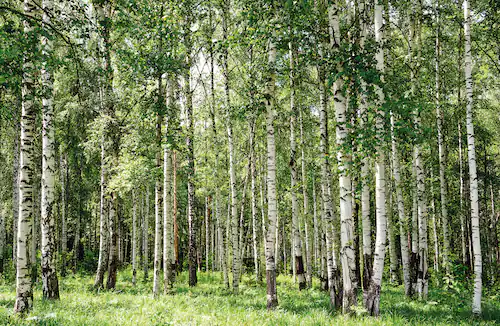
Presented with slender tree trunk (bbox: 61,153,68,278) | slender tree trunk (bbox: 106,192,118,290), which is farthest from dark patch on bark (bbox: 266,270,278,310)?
slender tree trunk (bbox: 61,153,68,278)

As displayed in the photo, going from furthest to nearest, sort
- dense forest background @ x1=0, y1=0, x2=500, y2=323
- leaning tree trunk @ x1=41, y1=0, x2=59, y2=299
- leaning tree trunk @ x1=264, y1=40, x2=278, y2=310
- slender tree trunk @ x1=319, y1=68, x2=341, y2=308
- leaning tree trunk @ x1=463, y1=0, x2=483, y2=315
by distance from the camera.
→ slender tree trunk @ x1=319, y1=68, x2=341, y2=308 → leaning tree trunk @ x1=463, y1=0, x2=483, y2=315 → leaning tree trunk @ x1=264, y1=40, x2=278, y2=310 → leaning tree trunk @ x1=41, y1=0, x2=59, y2=299 → dense forest background @ x1=0, y1=0, x2=500, y2=323

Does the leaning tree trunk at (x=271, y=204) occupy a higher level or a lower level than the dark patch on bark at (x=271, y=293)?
higher

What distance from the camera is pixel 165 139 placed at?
10.7m

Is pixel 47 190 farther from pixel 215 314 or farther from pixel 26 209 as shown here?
pixel 215 314

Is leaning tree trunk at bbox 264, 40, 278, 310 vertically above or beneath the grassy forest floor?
above

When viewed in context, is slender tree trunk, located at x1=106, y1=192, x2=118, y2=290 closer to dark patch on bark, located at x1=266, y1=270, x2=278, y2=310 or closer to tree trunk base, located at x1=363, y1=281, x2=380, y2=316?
dark patch on bark, located at x1=266, y1=270, x2=278, y2=310

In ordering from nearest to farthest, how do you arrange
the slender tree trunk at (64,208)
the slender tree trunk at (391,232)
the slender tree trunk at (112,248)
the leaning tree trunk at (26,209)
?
the leaning tree trunk at (26,209) → the slender tree trunk at (112,248) → the slender tree trunk at (391,232) → the slender tree trunk at (64,208)


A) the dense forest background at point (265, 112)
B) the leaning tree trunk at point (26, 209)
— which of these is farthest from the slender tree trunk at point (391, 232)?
the leaning tree trunk at point (26, 209)

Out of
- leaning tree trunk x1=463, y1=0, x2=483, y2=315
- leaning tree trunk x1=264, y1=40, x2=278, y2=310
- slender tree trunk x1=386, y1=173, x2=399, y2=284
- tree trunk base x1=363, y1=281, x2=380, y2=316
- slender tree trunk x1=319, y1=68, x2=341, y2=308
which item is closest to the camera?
tree trunk base x1=363, y1=281, x2=380, y2=316

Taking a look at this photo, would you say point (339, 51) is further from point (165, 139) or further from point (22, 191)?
point (22, 191)

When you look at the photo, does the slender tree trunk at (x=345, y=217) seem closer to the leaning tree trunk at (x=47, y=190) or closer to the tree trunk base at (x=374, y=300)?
the tree trunk base at (x=374, y=300)

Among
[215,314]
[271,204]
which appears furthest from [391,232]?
[215,314]

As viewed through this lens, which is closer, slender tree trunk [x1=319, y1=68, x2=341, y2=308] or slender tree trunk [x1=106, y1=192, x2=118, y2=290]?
slender tree trunk [x1=319, y1=68, x2=341, y2=308]

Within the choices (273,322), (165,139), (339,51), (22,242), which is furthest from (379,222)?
(22,242)
